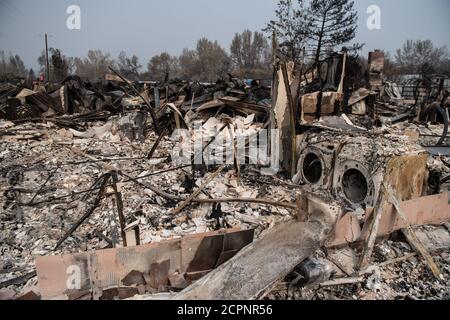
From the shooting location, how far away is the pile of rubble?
2.39 meters

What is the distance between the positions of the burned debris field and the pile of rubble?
0.01 meters

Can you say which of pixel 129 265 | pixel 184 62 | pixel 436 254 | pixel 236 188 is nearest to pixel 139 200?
pixel 236 188

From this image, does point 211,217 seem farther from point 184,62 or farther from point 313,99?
point 184,62

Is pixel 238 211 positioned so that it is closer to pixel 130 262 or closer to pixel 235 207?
pixel 235 207

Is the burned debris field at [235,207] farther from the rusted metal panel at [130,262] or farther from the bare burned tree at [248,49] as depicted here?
the bare burned tree at [248,49]

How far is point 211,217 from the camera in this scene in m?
4.15

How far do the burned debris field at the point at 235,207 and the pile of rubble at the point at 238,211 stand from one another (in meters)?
0.01

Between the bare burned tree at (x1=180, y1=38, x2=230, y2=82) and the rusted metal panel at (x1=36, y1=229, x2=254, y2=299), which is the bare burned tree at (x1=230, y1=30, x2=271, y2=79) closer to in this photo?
the bare burned tree at (x1=180, y1=38, x2=230, y2=82)

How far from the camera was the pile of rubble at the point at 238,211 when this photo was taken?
2.39 meters

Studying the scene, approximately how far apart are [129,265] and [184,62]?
144 feet

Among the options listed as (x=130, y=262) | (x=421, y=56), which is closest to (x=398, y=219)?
(x=130, y=262)

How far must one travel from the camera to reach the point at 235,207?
4.40 m

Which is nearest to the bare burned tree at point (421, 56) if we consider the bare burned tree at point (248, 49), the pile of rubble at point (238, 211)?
the bare burned tree at point (248, 49)

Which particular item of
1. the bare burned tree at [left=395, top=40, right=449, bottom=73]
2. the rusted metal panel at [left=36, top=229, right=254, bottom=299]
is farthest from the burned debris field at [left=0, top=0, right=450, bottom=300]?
the bare burned tree at [left=395, top=40, right=449, bottom=73]
